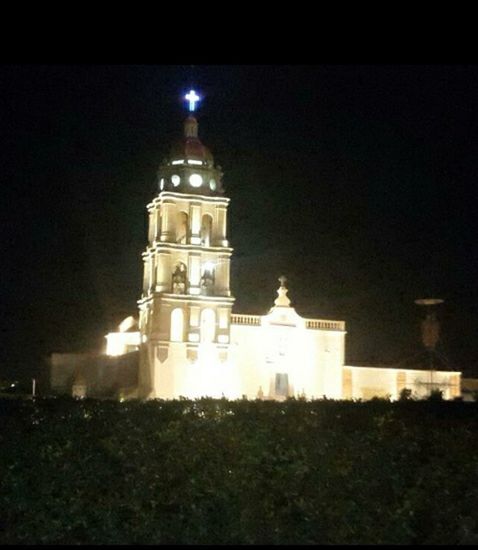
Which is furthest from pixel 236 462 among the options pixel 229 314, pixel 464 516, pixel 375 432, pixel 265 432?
pixel 229 314

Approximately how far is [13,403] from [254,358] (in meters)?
42.3

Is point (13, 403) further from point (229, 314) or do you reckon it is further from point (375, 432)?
point (229, 314)

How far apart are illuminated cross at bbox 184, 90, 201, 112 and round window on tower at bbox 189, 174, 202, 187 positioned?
501 cm

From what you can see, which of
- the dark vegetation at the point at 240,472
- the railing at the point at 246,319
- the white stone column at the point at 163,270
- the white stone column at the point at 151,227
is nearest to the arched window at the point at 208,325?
the railing at the point at 246,319

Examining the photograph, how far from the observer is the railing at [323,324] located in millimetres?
60688

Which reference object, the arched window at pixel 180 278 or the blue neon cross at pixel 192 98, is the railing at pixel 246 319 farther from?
the blue neon cross at pixel 192 98

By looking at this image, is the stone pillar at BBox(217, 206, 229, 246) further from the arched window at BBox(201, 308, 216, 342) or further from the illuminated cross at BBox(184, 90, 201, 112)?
the illuminated cross at BBox(184, 90, 201, 112)

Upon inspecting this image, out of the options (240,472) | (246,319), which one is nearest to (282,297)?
(246,319)

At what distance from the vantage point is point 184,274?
5944 centimetres

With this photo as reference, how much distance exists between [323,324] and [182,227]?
9067 millimetres

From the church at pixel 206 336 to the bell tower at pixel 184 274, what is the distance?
5 centimetres

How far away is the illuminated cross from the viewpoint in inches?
2475

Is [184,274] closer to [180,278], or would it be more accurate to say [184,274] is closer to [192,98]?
[180,278]

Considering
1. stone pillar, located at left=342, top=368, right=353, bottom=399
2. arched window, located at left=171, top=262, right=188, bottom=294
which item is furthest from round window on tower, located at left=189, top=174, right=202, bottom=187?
stone pillar, located at left=342, top=368, right=353, bottom=399
